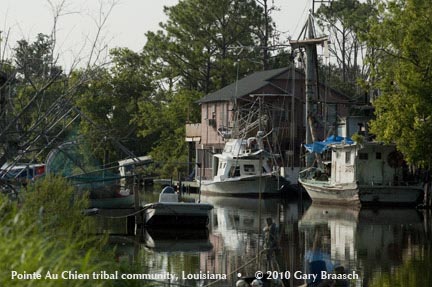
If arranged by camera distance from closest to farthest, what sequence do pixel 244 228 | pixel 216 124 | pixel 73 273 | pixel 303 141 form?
pixel 73 273, pixel 244 228, pixel 303 141, pixel 216 124

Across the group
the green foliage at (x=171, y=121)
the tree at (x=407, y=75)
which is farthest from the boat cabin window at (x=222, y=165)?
the tree at (x=407, y=75)

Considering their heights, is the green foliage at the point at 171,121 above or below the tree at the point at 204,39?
below

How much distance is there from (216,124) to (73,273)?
6058 cm

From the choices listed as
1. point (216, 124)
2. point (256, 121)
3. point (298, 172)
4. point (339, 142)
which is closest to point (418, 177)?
point (339, 142)

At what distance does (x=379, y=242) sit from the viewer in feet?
106

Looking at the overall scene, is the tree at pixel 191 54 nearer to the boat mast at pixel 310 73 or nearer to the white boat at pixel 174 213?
the boat mast at pixel 310 73

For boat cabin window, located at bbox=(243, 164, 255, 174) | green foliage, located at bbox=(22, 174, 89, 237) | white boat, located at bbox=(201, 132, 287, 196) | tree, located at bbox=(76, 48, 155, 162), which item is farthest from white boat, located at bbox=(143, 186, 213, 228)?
tree, located at bbox=(76, 48, 155, 162)

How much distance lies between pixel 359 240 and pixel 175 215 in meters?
6.15

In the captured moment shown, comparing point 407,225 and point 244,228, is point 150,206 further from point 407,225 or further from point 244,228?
point 407,225

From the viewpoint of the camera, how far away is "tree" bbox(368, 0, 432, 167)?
44.3 m

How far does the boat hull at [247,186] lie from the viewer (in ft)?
190

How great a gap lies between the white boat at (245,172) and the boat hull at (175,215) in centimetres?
2266

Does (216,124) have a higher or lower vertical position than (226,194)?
higher

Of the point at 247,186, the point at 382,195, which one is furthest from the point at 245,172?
the point at 382,195
